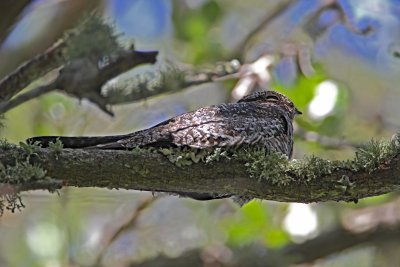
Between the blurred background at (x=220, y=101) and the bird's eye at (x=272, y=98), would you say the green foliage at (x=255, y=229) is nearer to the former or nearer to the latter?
the blurred background at (x=220, y=101)

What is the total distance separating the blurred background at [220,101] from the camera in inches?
175

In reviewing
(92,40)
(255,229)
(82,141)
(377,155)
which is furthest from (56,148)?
(255,229)

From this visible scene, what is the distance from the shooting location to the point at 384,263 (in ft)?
15.8

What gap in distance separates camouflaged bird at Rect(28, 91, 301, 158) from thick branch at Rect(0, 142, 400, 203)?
12 cm

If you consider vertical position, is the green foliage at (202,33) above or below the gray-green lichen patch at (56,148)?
above

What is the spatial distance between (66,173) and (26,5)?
0.60 metres

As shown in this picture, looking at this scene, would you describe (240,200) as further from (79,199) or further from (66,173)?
(79,199)

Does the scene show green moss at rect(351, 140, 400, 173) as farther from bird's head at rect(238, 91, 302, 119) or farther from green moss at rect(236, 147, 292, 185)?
bird's head at rect(238, 91, 302, 119)

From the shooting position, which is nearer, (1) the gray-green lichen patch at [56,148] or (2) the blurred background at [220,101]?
(1) the gray-green lichen patch at [56,148]

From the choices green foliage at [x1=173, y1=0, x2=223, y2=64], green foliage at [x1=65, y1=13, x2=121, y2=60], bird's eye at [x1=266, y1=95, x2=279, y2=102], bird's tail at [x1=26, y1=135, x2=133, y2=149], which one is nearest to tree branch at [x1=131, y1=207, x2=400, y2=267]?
green foliage at [x1=173, y1=0, x2=223, y2=64]

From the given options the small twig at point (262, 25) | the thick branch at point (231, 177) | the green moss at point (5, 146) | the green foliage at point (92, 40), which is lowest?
the green moss at point (5, 146)

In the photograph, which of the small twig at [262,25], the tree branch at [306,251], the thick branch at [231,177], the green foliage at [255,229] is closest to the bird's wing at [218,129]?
the thick branch at [231,177]

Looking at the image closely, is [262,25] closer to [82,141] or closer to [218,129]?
[218,129]

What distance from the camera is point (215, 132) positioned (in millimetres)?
2605
